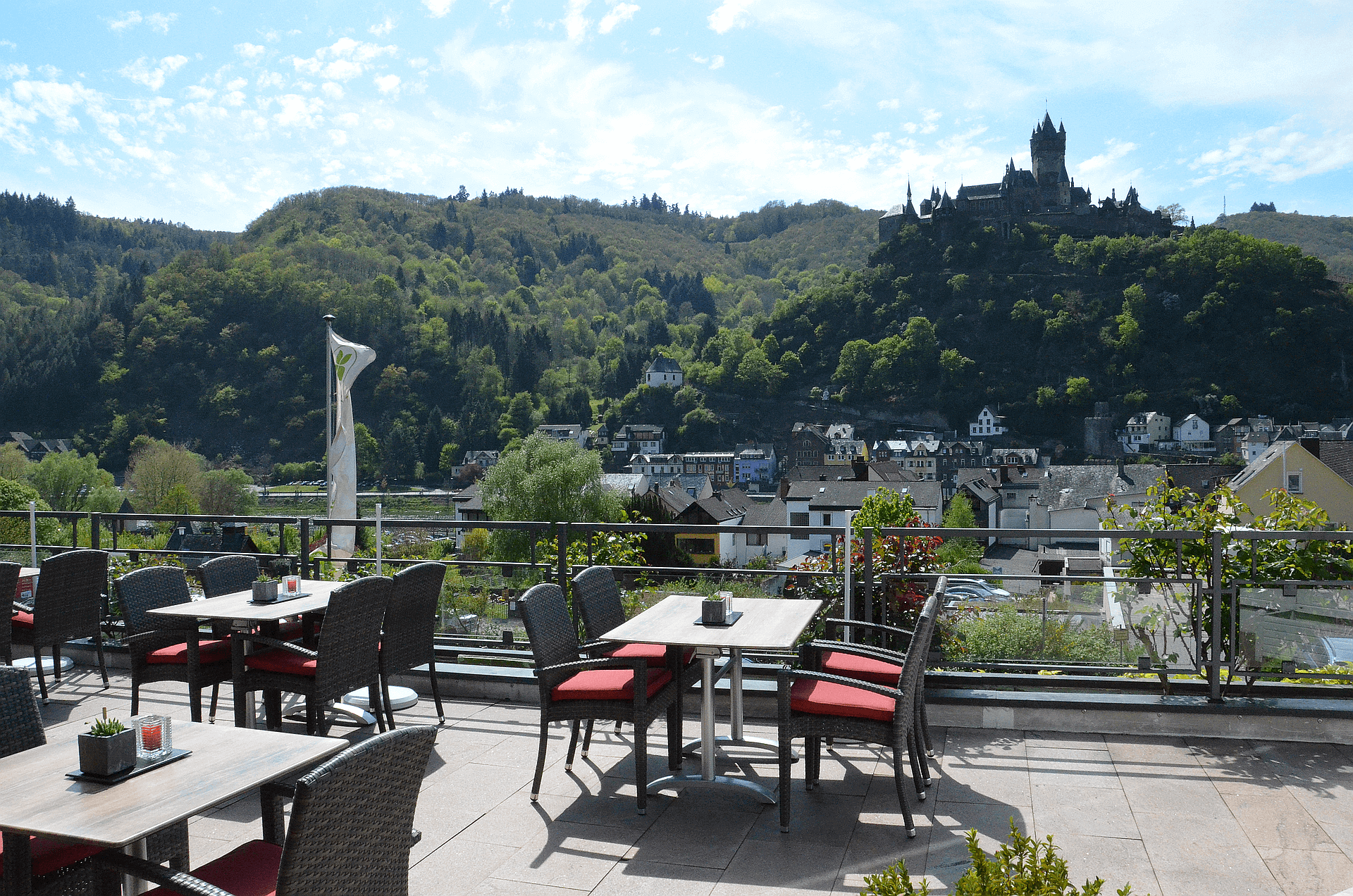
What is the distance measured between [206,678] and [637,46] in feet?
34.7

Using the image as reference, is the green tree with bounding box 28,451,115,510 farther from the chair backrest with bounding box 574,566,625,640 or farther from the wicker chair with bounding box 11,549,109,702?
the chair backrest with bounding box 574,566,625,640

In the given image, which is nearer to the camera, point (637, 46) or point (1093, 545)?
point (1093, 545)

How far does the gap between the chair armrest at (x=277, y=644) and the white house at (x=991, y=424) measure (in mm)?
86538

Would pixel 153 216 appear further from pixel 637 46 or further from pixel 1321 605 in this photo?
pixel 1321 605

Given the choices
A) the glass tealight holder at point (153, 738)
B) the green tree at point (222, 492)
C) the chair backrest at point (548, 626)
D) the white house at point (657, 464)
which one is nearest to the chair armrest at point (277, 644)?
the chair backrest at point (548, 626)

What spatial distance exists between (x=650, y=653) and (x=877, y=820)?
4.09 feet

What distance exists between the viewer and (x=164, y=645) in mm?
4480

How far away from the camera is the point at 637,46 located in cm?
1230

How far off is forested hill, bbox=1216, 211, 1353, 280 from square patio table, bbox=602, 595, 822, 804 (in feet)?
431

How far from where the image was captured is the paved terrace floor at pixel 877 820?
2900 mm

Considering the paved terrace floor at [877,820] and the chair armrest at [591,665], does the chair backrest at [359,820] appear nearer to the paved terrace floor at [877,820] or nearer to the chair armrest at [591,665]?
the paved terrace floor at [877,820]

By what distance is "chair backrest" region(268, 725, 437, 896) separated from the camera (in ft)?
5.30

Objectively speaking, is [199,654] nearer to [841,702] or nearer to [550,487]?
[841,702]

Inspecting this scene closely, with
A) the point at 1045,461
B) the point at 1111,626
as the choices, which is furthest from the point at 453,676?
the point at 1045,461
